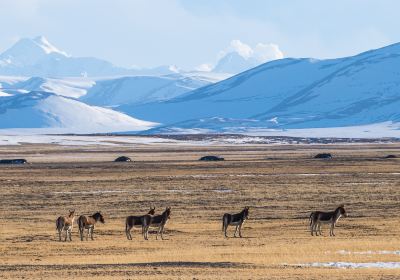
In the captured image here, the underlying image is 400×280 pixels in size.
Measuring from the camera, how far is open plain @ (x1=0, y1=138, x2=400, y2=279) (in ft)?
86.5

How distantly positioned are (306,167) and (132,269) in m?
52.4

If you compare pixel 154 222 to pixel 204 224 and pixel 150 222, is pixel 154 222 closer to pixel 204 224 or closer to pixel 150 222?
pixel 150 222

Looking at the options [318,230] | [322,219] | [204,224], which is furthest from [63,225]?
[318,230]

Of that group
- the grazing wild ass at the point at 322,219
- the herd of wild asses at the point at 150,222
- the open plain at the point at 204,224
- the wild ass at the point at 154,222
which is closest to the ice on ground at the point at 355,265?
the open plain at the point at 204,224

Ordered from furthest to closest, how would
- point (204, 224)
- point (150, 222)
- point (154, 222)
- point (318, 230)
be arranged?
point (204, 224) → point (318, 230) → point (154, 222) → point (150, 222)

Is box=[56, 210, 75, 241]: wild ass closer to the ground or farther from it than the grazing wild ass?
closer to the ground

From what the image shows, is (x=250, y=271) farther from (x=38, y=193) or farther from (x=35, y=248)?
(x=38, y=193)

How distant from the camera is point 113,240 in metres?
33.9

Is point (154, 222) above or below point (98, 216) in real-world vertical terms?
below

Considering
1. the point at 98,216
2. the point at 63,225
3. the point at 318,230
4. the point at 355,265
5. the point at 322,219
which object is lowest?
the point at 355,265

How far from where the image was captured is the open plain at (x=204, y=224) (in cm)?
2638

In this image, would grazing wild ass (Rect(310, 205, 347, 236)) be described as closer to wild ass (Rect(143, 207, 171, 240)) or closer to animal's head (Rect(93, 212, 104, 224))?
wild ass (Rect(143, 207, 171, 240))

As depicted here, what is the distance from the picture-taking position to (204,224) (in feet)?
127

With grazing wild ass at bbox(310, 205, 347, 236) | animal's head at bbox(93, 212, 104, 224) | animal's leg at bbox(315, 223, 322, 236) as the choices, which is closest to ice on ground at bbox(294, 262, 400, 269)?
grazing wild ass at bbox(310, 205, 347, 236)
